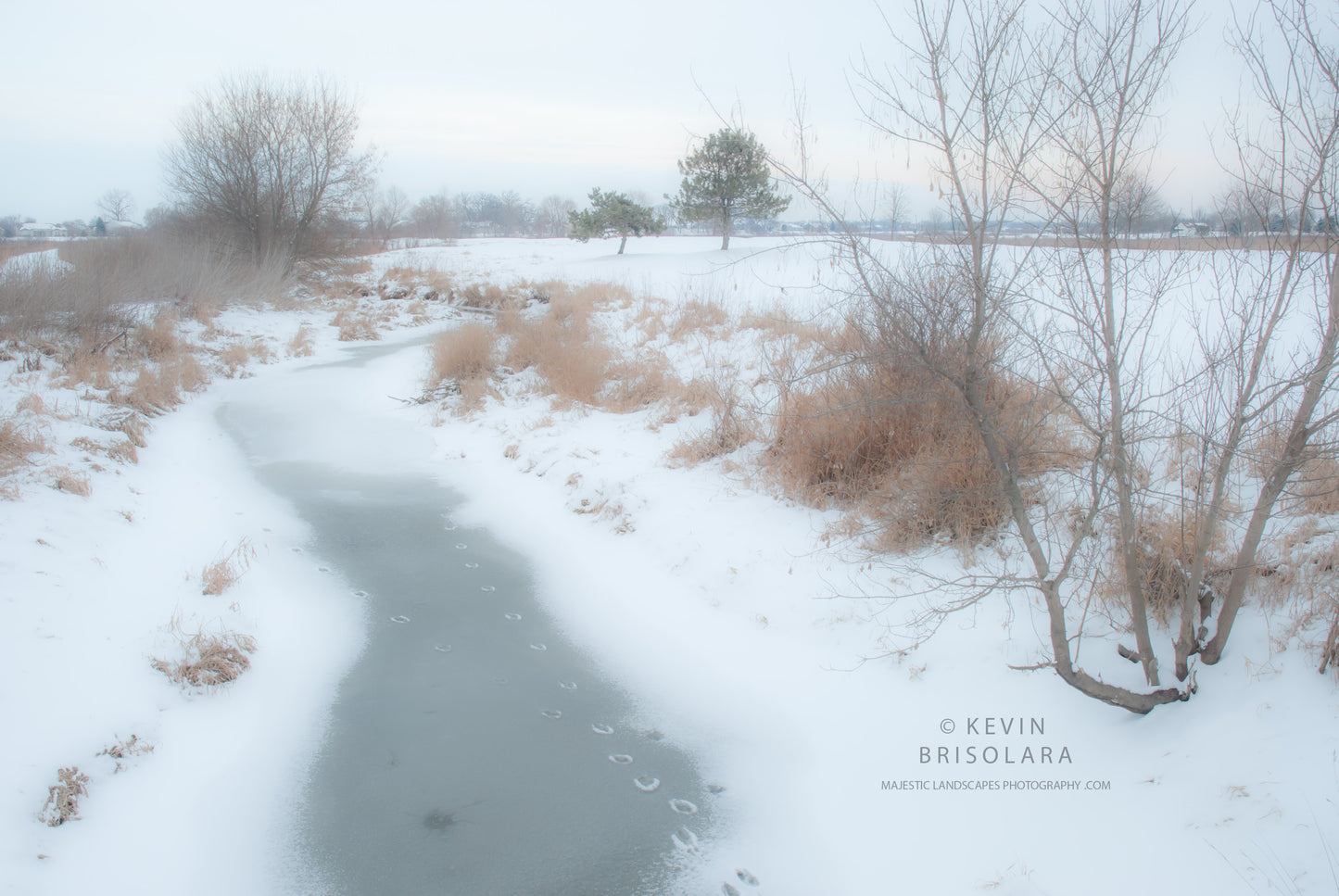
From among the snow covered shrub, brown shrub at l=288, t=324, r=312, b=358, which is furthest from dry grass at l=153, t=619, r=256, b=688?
brown shrub at l=288, t=324, r=312, b=358

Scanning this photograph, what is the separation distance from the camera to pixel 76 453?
620 centimetres

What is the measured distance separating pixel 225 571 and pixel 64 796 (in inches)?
79.9

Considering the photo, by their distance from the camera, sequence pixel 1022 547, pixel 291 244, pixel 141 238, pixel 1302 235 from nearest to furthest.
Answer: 1. pixel 1302 235
2. pixel 1022 547
3. pixel 141 238
4. pixel 291 244

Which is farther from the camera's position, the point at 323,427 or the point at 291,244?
the point at 291,244

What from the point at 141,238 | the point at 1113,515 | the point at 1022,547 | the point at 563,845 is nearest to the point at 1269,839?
the point at 1113,515

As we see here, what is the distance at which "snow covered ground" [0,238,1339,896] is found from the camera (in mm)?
2615

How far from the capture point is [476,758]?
3.38 meters

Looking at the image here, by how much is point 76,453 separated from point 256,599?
2936 millimetres

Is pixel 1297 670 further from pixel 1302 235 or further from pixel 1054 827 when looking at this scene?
pixel 1302 235

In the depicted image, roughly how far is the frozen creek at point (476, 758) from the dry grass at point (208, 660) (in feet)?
1.98

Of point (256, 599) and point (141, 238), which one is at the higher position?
point (141, 238)

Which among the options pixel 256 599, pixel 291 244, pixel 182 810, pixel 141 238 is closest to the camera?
pixel 182 810

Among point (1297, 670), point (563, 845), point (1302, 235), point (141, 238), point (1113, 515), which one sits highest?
point (141, 238)

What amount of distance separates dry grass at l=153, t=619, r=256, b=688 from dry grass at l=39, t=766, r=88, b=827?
0.72 m
